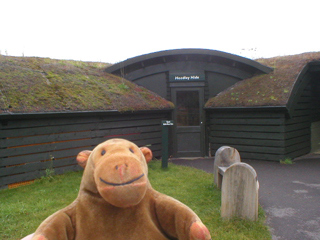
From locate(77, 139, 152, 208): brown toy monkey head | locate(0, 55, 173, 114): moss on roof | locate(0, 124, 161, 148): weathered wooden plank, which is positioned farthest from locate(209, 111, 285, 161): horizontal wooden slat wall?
locate(77, 139, 152, 208): brown toy monkey head

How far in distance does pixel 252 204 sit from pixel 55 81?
6218mm

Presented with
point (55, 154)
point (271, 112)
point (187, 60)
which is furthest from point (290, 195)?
point (187, 60)

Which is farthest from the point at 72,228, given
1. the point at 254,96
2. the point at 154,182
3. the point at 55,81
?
the point at 254,96

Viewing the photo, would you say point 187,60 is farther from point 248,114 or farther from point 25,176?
point 25,176

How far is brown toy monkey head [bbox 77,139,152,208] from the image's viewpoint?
5.95ft

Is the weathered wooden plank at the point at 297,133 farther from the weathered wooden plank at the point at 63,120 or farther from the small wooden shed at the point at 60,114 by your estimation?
the weathered wooden plank at the point at 63,120

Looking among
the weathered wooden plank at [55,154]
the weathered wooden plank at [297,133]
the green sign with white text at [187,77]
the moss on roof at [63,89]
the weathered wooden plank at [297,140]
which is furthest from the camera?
the green sign with white text at [187,77]

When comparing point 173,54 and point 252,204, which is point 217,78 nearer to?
point 173,54

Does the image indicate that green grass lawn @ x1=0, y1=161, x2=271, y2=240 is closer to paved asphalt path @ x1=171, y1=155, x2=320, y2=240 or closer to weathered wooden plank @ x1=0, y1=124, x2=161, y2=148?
paved asphalt path @ x1=171, y1=155, x2=320, y2=240

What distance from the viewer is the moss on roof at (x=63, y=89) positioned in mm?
6355

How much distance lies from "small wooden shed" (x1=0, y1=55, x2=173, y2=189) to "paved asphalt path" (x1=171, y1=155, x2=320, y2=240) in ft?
7.18

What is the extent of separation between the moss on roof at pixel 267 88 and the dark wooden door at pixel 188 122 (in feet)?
1.65

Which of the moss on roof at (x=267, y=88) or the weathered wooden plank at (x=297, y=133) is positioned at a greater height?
the moss on roof at (x=267, y=88)

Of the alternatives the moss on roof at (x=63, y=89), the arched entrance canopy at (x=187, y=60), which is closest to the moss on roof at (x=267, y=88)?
the arched entrance canopy at (x=187, y=60)
